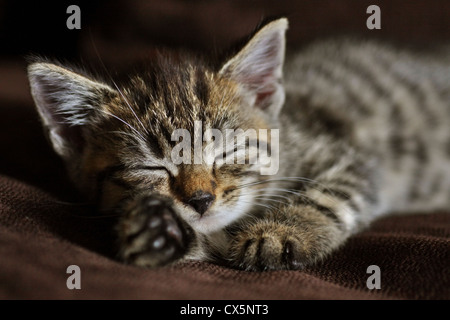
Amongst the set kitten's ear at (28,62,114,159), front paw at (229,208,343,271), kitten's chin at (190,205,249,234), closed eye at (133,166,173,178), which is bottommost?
front paw at (229,208,343,271)

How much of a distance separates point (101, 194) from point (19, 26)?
1301 millimetres

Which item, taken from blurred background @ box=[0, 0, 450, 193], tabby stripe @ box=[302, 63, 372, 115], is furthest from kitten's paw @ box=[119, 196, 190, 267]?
blurred background @ box=[0, 0, 450, 193]

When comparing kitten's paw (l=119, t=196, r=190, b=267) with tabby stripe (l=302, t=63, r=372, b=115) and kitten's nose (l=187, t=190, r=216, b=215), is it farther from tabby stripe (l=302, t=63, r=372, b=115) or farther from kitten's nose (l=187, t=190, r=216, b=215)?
tabby stripe (l=302, t=63, r=372, b=115)

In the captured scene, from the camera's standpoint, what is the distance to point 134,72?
1.21 m

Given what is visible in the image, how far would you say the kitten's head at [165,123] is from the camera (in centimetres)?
103

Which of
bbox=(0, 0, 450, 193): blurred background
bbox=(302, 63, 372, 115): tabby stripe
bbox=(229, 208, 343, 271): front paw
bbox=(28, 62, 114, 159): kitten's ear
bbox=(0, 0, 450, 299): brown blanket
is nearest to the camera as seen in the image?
bbox=(0, 0, 450, 299): brown blanket

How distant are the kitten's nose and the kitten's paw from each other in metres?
0.07

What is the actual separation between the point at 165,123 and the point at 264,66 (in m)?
0.36

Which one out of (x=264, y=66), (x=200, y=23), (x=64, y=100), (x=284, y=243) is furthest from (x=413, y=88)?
(x=64, y=100)

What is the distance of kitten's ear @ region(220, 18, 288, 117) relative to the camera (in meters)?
1.18

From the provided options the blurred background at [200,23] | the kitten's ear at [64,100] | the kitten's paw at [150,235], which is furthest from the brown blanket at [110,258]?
the blurred background at [200,23]

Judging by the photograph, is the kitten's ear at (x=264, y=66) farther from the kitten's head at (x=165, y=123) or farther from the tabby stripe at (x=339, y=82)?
the tabby stripe at (x=339, y=82)

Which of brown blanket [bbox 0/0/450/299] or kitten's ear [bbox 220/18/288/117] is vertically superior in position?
kitten's ear [bbox 220/18/288/117]
